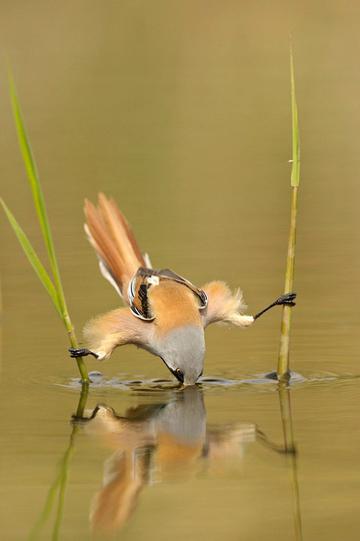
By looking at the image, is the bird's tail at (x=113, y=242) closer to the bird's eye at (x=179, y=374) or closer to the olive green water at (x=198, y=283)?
the olive green water at (x=198, y=283)

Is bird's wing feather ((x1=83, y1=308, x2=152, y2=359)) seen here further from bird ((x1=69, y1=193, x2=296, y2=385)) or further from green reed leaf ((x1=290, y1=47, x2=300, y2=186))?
green reed leaf ((x1=290, y1=47, x2=300, y2=186))

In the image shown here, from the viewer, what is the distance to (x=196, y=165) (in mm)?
14430

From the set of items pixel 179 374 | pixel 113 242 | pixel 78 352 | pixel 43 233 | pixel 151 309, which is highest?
pixel 113 242

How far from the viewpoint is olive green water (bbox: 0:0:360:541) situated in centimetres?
513

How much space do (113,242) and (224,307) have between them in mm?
755

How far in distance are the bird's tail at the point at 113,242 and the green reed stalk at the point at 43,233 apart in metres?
0.97

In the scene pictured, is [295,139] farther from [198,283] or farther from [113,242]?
[198,283]

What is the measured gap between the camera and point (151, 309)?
7223mm

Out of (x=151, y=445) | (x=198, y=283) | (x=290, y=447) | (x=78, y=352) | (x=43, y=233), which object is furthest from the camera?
(x=198, y=283)

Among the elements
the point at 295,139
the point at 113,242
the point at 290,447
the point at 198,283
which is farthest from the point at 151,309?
the point at 198,283

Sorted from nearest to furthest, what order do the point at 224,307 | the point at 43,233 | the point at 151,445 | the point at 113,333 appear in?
the point at 151,445
the point at 43,233
the point at 113,333
the point at 224,307

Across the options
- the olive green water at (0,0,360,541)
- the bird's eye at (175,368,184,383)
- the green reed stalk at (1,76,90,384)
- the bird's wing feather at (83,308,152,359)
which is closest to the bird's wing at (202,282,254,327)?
the olive green water at (0,0,360,541)

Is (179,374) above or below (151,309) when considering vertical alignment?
below

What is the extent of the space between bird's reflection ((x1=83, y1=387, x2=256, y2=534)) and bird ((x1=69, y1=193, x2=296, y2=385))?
21 centimetres
